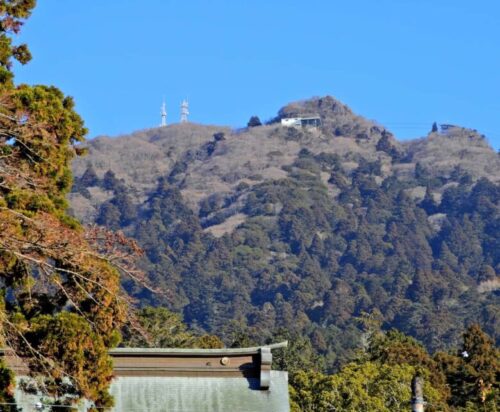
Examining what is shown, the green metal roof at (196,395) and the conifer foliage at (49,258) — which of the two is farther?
the green metal roof at (196,395)

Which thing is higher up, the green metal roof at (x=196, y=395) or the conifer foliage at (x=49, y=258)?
the conifer foliage at (x=49, y=258)

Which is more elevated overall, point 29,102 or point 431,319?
point 431,319

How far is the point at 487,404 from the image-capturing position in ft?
201

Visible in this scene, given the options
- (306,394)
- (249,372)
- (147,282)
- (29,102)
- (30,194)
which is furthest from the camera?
(306,394)

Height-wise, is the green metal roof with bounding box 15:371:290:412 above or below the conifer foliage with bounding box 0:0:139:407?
below

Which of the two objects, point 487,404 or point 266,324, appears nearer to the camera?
point 487,404

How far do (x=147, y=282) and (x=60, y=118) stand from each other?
4.79m

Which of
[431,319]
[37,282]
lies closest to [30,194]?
[37,282]

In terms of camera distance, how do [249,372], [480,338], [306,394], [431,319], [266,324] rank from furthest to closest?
1. [266,324]
2. [431,319]
3. [480,338]
4. [306,394]
5. [249,372]

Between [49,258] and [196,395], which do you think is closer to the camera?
[49,258]

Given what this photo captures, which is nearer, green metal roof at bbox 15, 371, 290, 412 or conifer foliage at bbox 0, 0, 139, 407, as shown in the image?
conifer foliage at bbox 0, 0, 139, 407

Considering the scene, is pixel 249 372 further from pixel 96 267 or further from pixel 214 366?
pixel 96 267

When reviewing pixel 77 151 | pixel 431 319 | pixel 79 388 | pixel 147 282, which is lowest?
pixel 79 388

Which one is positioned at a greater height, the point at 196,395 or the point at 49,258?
the point at 49,258
